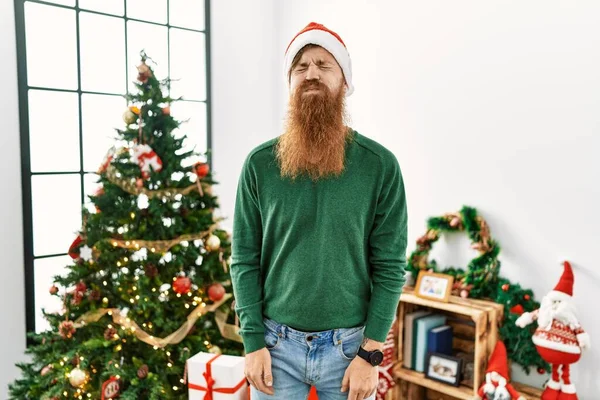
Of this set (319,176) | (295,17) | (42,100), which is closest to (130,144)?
(42,100)

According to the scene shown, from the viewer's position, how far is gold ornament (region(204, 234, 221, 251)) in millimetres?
2287

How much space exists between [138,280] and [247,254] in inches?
38.6

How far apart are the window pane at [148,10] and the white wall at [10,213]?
0.68 metres

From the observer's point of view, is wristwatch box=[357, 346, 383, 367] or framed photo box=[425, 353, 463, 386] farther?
framed photo box=[425, 353, 463, 386]

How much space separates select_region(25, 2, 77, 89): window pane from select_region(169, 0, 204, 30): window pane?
0.62 meters

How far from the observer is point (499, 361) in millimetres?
2205

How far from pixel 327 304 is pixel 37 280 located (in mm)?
1967

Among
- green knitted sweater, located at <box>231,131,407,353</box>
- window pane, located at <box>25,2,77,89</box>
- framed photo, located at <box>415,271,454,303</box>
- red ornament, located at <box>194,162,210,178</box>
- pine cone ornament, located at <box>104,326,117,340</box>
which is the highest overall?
window pane, located at <box>25,2,77,89</box>

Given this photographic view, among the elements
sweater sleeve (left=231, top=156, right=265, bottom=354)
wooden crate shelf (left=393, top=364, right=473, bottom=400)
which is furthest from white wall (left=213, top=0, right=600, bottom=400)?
sweater sleeve (left=231, top=156, right=265, bottom=354)

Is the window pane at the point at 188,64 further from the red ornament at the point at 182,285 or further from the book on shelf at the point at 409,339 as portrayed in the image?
the book on shelf at the point at 409,339

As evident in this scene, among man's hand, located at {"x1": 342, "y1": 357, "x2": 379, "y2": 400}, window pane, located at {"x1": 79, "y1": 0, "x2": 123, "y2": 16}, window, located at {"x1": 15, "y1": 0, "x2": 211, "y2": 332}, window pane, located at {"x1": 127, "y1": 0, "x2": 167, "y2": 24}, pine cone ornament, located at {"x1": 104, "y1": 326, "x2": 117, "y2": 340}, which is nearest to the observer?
man's hand, located at {"x1": 342, "y1": 357, "x2": 379, "y2": 400}

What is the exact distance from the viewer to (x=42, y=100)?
264cm

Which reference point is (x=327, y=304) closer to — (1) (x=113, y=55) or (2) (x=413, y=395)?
(2) (x=413, y=395)

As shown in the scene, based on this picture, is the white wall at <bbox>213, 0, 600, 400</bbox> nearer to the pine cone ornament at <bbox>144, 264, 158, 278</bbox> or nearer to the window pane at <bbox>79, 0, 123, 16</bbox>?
the window pane at <bbox>79, 0, 123, 16</bbox>
